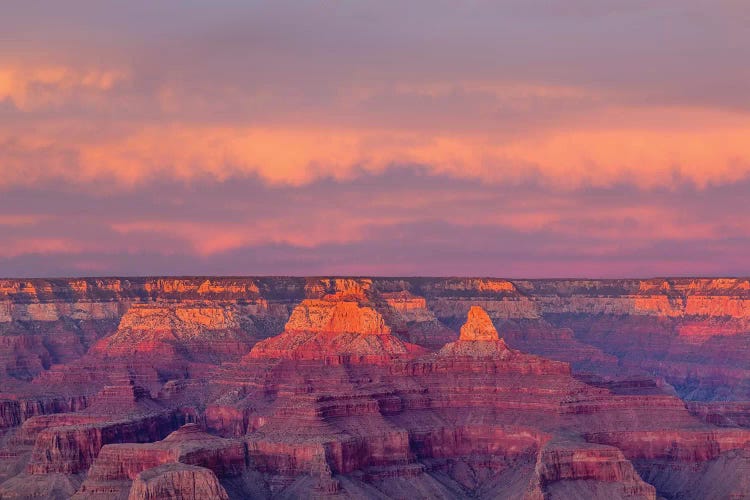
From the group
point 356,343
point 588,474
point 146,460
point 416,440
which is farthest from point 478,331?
point 146,460

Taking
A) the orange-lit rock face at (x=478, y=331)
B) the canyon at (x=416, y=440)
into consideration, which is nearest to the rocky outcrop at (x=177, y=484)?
the canyon at (x=416, y=440)

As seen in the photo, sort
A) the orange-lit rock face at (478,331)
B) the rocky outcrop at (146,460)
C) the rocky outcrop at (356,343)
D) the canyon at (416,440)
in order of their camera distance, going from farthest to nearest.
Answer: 1. the rocky outcrop at (356,343)
2. the orange-lit rock face at (478,331)
3. the canyon at (416,440)
4. the rocky outcrop at (146,460)

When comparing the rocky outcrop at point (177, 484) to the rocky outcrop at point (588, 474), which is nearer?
the rocky outcrop at point (177, 484)

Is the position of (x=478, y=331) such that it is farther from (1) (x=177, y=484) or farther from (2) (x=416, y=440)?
(1) (x=177, y=484)

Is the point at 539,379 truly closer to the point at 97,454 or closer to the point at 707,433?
the point at 707,433

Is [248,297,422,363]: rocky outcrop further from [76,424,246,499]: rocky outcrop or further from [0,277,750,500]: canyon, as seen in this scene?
[76,424,246,499]: rocky outcrop

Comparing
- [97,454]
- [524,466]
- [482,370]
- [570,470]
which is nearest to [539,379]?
[482,370]

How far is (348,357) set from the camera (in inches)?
7416

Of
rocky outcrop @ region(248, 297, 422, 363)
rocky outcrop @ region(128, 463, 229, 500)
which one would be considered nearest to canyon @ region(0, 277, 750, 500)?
rocky outcrop @ region(128, 463, 229, 500)

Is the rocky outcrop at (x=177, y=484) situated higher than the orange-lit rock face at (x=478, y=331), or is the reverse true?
the orange-lit rock face at (x=478, y=331)

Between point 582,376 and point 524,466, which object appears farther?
point 582,376

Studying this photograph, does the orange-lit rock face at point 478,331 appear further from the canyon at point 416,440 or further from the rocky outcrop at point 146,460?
the rocky outcrop at point 146,460

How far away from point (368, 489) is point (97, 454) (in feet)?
79.4

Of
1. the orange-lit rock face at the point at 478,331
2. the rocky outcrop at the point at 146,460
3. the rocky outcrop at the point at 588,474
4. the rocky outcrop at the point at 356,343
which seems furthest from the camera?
the rocky outcrop at the point at 356,343
